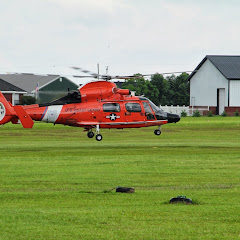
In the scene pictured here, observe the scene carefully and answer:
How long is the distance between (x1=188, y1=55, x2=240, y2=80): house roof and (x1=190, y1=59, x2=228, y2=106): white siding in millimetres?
578

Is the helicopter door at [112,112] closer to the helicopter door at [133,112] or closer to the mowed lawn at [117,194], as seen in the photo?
the helicopter door at [133,112]

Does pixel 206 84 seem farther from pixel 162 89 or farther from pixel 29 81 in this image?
pixel 29 81

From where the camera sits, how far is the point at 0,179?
22.1 metres

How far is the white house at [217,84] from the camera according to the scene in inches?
3686

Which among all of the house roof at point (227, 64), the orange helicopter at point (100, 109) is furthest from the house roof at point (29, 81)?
the orange helicopter at point (100, 109)

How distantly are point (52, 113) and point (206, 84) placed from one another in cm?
5991

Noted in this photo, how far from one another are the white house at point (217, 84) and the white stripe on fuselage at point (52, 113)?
54.3m

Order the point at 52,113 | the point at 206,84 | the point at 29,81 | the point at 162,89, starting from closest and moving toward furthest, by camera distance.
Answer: the point at 52,113
the point at 206,84
the point at 29,81
the point at 162,89

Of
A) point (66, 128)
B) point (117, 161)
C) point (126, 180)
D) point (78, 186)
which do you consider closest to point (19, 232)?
point (78, 186)

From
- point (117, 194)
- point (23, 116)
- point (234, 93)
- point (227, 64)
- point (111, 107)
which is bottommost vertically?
point (117, 194)

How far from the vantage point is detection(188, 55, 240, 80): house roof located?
94.6 metres

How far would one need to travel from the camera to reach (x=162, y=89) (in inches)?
5049

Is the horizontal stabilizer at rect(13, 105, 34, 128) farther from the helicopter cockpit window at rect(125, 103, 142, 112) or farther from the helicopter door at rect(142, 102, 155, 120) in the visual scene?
the helicopter door at rect(142, 102, 155, 120)

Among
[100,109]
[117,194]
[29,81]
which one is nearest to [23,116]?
[100,109]
